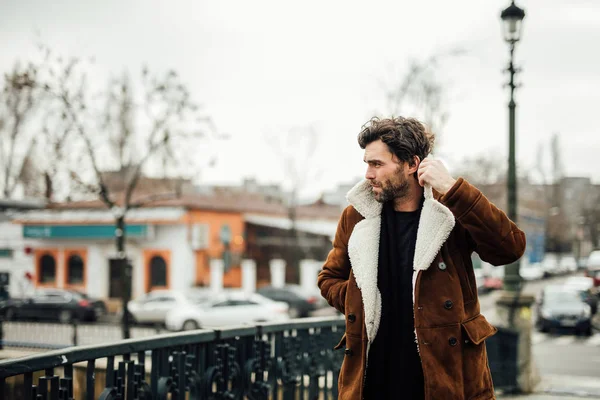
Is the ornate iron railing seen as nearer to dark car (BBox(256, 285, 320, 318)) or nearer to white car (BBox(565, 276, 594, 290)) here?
dark car (BBox(256, 285, 320, 318))

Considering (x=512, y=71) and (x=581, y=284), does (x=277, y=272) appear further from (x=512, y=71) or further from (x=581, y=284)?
(x=512, y=71)

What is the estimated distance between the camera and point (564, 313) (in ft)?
91.2

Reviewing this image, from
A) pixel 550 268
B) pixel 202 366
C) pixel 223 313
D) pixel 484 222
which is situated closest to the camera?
pixel 484 222

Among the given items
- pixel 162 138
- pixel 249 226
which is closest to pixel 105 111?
pixel 162 138

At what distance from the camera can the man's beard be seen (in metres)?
3.00

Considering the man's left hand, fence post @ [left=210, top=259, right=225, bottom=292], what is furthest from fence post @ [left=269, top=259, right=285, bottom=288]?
the man's left hand

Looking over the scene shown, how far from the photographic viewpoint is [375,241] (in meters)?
3.04

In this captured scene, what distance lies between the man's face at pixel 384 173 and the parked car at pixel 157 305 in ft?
91.9

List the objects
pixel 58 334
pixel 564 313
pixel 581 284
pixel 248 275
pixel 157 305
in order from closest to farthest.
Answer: pixel 58 334
pixel 564 313
pixel 157 305
pixel 248 275
pixel 581 284

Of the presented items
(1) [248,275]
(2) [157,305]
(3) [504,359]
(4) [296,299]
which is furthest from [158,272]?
(3) [504,359]

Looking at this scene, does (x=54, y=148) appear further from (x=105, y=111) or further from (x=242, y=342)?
(x=242, y=342)

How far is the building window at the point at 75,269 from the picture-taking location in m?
40.8

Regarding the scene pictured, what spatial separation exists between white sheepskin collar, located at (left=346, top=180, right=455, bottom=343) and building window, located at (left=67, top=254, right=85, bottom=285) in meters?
39.8

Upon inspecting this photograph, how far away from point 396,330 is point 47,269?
41.8 metres
